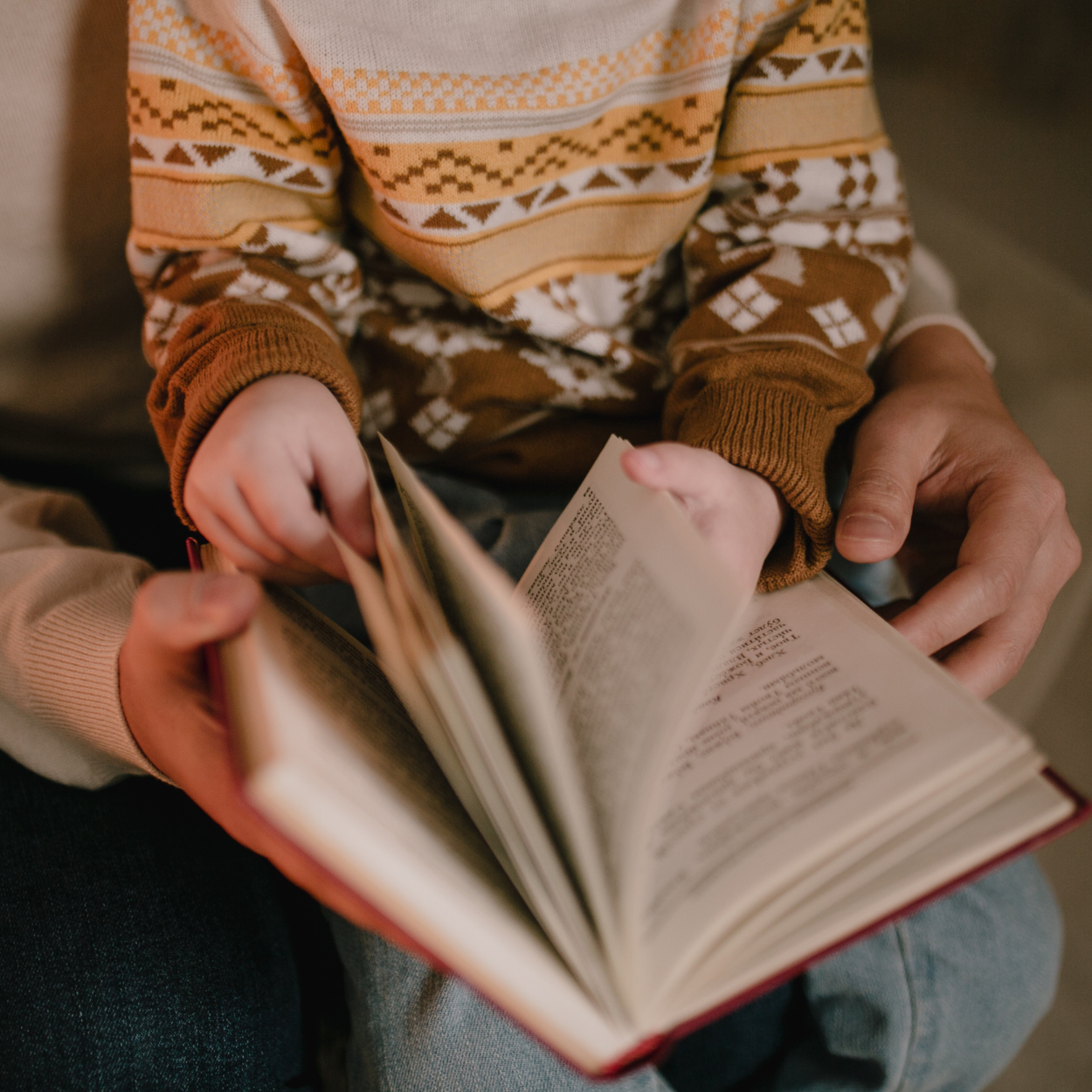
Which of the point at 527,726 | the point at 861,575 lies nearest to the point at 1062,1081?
the point at 861,575

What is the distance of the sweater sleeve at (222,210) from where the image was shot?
1.61 ft

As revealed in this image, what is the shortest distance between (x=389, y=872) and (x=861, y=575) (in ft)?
1.63

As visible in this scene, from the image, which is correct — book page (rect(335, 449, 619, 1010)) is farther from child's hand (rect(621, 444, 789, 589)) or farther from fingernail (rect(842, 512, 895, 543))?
fingernail (rect(842, 512, 895, 543))

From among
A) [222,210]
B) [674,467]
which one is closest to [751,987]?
[674,467]

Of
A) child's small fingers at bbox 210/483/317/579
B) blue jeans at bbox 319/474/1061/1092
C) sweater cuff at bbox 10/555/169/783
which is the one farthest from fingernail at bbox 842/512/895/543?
sweater cuff at bbox 10/555/169/783

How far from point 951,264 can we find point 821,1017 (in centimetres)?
74

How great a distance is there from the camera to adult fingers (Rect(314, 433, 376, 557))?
0.44 m

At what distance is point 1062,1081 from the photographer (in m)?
0.80

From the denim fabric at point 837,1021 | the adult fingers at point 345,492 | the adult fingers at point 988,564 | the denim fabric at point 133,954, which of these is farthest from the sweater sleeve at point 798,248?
the denim fabric at point 133,954

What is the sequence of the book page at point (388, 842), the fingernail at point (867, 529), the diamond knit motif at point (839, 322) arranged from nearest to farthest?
the book page at point (388, 842)
the fingernail at point (867, 529)
the diamond knit motif at point (839, 322)

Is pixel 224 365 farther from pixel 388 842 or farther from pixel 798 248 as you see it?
pixel 798 248

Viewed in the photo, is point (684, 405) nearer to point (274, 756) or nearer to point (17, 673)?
point (274, 756)

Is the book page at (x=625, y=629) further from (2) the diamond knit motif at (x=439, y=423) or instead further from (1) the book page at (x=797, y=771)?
(2) the diamond knit motif at (x=439, y=423)

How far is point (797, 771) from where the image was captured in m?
0.32
